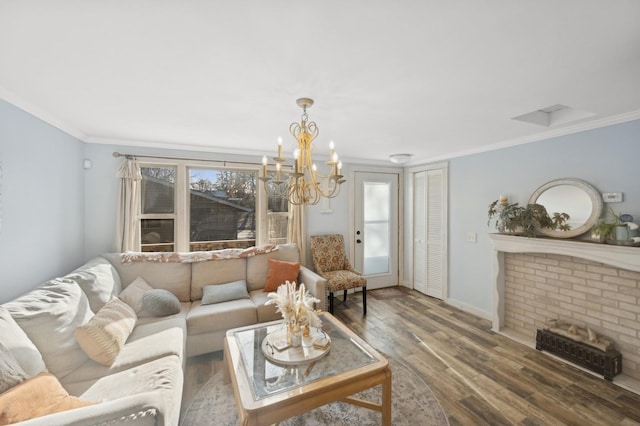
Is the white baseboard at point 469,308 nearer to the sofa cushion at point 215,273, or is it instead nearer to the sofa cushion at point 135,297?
the sofa cushion at point 215,273

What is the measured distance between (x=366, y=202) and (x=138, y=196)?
11.2 ft

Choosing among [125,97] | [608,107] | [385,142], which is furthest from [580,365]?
[125,97]

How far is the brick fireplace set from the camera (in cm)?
233

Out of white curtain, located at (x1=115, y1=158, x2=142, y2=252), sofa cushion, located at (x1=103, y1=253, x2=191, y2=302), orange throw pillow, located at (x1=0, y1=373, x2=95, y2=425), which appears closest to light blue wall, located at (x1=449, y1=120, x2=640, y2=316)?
sofa cushion, located at (x1=103, y1=253, x2=191, y2=302)

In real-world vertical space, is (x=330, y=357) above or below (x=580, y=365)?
above

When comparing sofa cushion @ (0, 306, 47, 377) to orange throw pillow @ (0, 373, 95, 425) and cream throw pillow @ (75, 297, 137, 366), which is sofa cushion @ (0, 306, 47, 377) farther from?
cream throw pillow @ (75, 297, 137, 366)

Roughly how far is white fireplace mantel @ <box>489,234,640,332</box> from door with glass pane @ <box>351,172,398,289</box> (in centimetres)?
184

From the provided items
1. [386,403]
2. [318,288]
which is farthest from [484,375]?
[318,288]

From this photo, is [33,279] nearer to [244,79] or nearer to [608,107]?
[244,79]

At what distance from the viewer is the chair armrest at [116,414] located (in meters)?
1.08

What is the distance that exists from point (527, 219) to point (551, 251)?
0.38 meters

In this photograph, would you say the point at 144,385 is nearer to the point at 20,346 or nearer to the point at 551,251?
the point at 20,346

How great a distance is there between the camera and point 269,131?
9.54 feet

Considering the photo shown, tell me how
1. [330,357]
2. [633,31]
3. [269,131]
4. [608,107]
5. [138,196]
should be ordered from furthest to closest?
[138,196]
[269,131]
[608,107]
[330,357]
[633,31]
